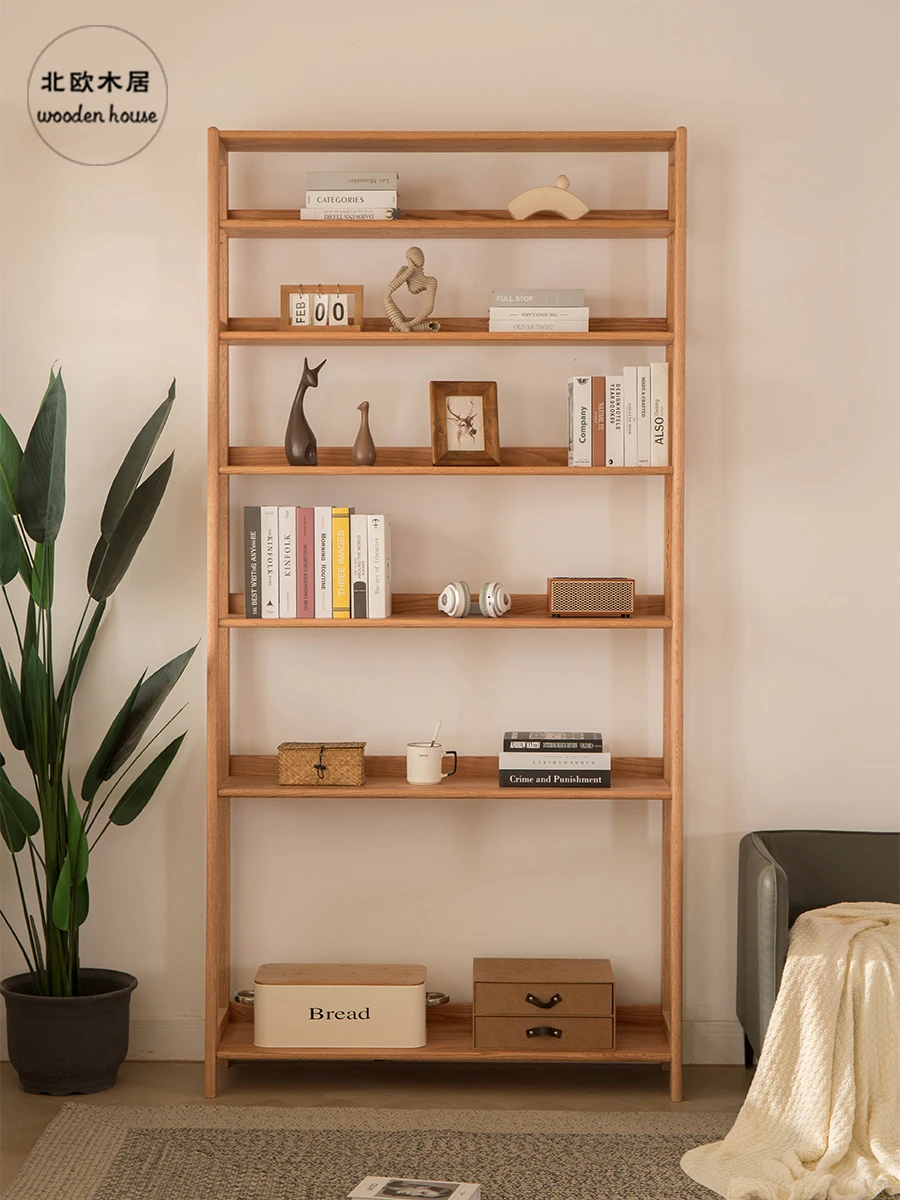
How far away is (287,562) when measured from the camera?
2998 mm

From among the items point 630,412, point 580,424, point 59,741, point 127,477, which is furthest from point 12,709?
point 630,412

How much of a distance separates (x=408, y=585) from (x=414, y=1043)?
1154 mm

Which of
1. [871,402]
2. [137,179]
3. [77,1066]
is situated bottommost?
[77,1066]

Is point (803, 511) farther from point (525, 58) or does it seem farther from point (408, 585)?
point (525, 58)

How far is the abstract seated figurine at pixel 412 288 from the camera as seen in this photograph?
302 centimetres

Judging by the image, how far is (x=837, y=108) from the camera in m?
3.17

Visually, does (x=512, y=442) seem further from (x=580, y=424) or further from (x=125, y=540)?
(x=125, y=540)

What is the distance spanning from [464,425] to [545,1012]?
1.47 metres

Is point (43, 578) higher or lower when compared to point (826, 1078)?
higher

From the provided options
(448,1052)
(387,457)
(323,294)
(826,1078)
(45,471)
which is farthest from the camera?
(387,457)

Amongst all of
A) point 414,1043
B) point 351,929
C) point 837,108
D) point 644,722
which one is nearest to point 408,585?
point 644,722

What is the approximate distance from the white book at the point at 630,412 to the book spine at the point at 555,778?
77 cm

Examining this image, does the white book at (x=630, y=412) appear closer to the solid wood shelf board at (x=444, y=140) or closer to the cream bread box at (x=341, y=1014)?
the solid wood shelf board at (x=444, y=140)

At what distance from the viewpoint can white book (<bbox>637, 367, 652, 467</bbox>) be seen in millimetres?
2967
